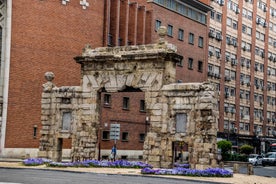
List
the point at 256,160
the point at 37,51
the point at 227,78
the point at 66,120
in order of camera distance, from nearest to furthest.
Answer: the point at 66,120
the point at 37,51
the point at 256,160
the point at 227,78

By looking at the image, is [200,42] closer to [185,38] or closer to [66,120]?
[185,38]

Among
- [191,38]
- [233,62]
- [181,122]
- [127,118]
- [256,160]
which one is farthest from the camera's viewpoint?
[233,62]

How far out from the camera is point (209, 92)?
29.0 metres

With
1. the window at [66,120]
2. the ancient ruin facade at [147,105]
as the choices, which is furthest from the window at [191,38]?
the window at [66,120]

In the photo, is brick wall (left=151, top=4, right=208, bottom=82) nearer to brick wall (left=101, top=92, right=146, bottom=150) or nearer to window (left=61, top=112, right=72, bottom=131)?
brick wall (left=101, top=92, right=146, bottom=150)

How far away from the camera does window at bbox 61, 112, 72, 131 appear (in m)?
33.5

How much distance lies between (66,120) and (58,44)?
1603cm

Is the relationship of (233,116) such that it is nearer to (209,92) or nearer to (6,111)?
(6,111)

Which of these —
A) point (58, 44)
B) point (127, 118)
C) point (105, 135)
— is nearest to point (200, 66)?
point (127, 118)

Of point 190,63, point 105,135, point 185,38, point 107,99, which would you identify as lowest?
point 105,135

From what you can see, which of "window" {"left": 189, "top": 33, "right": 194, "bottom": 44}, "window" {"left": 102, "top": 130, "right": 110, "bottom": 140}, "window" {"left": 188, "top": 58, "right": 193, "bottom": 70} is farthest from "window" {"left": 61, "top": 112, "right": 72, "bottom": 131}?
"window" {"left": 189, "top": 33, "right": 194, "bottom": 44}

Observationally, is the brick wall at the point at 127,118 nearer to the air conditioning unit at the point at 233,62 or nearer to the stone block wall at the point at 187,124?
the stone block wall at the point at 187,124

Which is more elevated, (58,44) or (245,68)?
(245,68)

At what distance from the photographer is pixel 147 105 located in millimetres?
31266
